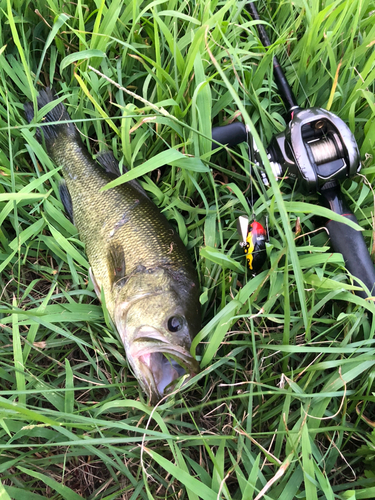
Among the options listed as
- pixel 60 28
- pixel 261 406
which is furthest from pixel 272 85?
pixel 261 406

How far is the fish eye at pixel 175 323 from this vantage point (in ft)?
5.64

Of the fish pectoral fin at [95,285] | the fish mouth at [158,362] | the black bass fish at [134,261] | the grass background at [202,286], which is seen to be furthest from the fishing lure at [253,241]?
the fish pectoral fin at [95,285]

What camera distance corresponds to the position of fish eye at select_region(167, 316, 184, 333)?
1719 millimetres

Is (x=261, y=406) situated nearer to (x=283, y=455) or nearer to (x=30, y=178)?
(x=283, y=455)

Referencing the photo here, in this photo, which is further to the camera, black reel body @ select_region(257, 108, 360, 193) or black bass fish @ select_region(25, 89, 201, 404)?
black reel body @ select_region(257, 108, 360, 193)

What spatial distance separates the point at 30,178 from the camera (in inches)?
87.0

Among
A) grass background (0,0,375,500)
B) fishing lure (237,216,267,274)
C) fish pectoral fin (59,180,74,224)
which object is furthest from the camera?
fish pectoral fin (59,180,74,224)

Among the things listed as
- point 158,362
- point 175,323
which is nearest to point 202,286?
point 175,323

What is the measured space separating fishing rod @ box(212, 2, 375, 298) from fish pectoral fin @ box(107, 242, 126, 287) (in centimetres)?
89

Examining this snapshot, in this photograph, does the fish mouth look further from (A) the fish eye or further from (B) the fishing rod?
(B) the fishing rod

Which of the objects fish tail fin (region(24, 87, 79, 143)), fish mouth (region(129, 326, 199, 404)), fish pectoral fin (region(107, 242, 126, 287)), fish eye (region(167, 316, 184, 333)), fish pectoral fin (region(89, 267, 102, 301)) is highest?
fish tail fin (region(24, 87, 79, 143))

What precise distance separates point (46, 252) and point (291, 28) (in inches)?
91.4

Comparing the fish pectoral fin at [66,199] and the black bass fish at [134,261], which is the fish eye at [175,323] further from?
the fish pectoral fin at [66,199]

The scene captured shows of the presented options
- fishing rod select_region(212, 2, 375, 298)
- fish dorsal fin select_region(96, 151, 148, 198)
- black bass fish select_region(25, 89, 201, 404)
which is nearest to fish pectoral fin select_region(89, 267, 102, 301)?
black bass fish select_region(25, 89, 201, 404)
